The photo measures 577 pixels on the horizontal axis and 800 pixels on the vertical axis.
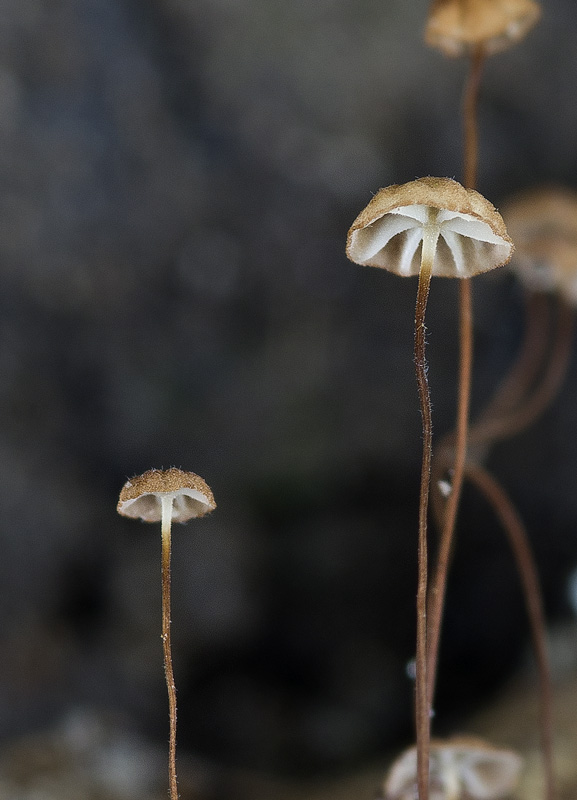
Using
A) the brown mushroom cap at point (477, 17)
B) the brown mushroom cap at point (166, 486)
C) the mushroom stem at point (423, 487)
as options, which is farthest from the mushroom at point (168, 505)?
the brown mushroom cap at point (477, 17)

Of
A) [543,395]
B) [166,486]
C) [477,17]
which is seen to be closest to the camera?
[166,486]

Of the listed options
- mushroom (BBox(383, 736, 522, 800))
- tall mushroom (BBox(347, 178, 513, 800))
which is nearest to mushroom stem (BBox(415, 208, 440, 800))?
tall mushroom (BBox(347, 178, 513, 800))

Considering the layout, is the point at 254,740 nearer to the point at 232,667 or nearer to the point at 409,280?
the point at 232,667

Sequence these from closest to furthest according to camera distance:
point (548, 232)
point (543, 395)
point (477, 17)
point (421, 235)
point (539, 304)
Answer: point (421, 235), point (477, 17), point (548, 232), point (543, 395), point (539, 304)

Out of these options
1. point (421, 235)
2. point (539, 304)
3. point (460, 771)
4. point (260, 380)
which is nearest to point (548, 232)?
point (539, 304)

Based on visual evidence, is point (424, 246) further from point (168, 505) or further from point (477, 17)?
point (477, 17)

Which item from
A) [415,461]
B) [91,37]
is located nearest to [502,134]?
[415,461]

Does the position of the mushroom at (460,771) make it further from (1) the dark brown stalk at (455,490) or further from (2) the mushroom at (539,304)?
(2) the mushroom at (539,304)

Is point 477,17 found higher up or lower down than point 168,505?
higher up
